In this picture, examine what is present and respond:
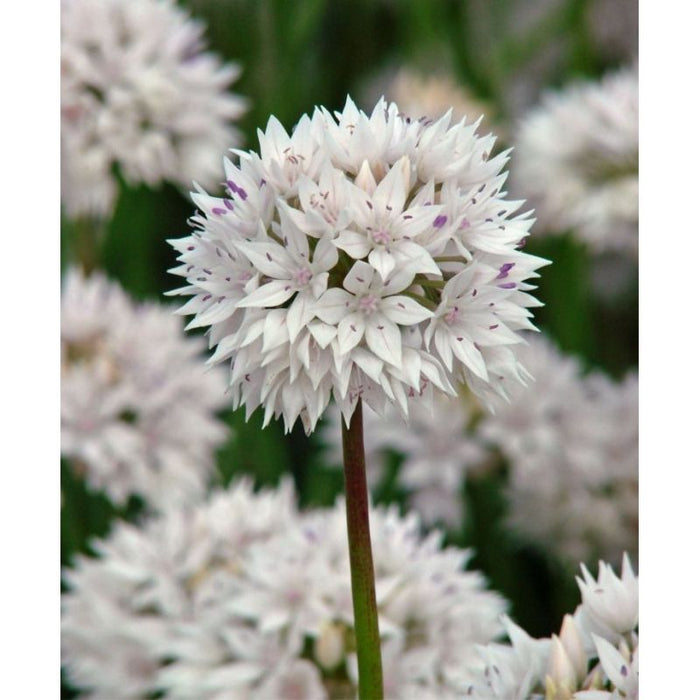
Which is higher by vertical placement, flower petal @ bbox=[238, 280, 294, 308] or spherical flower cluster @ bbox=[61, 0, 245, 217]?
spherical flower cluster @ bbox=[61, 0, 245, 217]

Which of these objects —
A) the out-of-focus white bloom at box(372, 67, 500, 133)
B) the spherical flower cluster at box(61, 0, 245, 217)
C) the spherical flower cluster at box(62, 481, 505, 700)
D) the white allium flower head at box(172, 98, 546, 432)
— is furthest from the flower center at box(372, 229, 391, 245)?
the out-of-focus white bloom at box(372, 67, 500, 133)

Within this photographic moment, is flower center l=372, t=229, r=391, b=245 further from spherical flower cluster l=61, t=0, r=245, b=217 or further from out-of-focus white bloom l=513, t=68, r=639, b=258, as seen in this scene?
out-of-focus white bloom l=513, t=68, r=639, b=258

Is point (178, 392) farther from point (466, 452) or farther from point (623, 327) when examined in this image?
point (623, 327)

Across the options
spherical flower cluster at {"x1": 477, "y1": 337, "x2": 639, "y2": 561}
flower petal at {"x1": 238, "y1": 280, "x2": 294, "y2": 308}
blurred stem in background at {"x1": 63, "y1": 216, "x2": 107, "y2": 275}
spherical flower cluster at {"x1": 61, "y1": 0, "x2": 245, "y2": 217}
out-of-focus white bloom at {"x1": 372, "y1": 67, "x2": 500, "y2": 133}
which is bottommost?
flower petal at {"x1": 238, "y1": 280, "x2": 294, "y2": 308}

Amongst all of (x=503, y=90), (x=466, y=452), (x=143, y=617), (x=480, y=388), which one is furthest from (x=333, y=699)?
(x=503, y=90)

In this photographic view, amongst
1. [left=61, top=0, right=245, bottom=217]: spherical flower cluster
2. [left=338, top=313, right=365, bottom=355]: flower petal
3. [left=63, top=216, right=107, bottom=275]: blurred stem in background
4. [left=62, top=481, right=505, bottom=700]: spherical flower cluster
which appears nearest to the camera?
[left=338, top=313, right=365, bottom=355]: flower petal

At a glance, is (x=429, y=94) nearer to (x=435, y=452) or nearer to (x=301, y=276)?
(x=435, y=452)

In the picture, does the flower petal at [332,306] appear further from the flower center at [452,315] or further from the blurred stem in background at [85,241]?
the blurred stem in background at [85,241]
